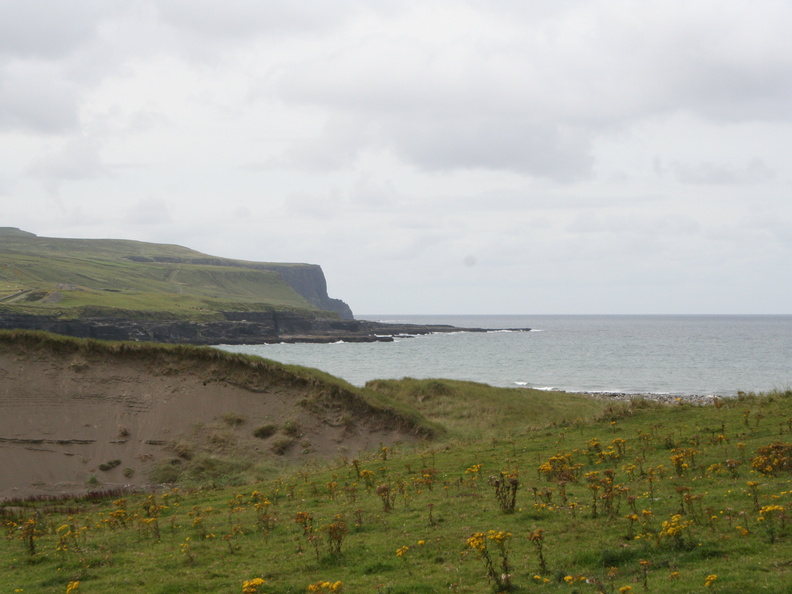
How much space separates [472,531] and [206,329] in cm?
14774

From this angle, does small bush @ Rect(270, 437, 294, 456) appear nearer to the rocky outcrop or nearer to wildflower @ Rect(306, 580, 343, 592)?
wildflower @ Rect(306, 580, 343, 592)

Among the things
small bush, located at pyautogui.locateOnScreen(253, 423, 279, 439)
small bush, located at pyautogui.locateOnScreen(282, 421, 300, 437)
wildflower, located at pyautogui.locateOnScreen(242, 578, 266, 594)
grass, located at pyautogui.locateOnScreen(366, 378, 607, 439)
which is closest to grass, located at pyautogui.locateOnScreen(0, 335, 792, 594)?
wildflower, located at pyautogui.locateOnScreen(242, 578, 266, 594)

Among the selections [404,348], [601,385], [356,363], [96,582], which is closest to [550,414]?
[96,582]

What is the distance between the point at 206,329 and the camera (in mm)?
153750

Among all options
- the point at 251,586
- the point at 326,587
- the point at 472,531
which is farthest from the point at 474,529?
the point at 251,586

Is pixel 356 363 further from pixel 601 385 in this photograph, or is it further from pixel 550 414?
pixel 550 414

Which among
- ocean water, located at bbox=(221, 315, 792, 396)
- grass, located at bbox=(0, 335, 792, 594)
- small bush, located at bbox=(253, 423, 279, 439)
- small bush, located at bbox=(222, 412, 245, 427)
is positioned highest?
grass, located at bbox=(0, 335, 792, 594)

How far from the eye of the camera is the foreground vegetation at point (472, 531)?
10.4 m

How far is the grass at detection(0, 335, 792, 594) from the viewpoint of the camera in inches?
409

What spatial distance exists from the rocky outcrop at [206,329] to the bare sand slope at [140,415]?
93.0m

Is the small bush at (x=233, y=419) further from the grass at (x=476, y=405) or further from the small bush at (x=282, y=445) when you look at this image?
the grass at (x=476, y=405)

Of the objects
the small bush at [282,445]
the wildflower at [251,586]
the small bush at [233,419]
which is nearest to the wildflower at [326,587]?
the wildflower at [251,586]

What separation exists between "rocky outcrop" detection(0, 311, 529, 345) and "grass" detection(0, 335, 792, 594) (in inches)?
4365

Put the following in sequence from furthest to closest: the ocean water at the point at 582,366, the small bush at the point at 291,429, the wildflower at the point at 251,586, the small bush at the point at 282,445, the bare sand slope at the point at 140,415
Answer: the ocean water at the point at 582,366 < the small bush at the point at 291,429 < the small bush at the point at 282,445 < the bare sand slope at the point at 140,415 < the wildflower at the point at 251,586
